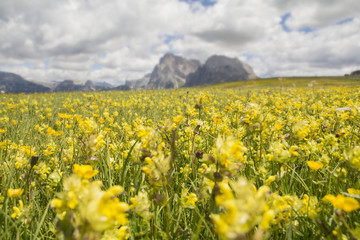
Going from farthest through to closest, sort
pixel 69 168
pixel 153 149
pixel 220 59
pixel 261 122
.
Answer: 1. pixel 220 59
2. pixel 69 168
3. pixel 261 122
4. pixel 153 149

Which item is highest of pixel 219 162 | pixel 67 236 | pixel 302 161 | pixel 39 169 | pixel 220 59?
pixel 220 59

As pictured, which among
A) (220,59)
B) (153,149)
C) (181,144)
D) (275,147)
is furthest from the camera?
(220,59)

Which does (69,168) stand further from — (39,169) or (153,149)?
(153,149)

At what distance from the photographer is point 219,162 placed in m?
1.15

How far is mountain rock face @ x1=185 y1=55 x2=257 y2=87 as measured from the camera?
6467 inches

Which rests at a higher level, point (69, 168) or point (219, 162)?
point (219, 162)

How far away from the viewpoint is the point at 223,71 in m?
171

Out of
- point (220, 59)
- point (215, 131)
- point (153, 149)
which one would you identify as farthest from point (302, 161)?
point (220, 59)

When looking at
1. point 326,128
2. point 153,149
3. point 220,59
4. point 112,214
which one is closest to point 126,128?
point 153,149

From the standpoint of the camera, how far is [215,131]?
3199mm

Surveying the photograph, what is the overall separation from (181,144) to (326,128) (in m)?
2.19

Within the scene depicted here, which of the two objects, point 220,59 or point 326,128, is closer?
point 326,128

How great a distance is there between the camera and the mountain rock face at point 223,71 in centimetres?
16425

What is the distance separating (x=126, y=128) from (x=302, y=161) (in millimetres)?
2347
